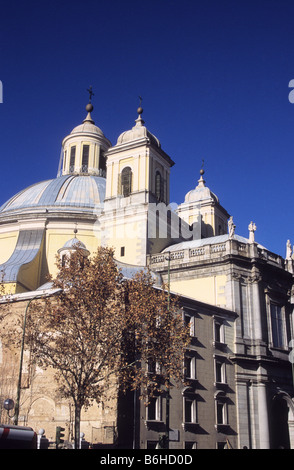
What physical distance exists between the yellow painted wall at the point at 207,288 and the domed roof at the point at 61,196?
12.6m

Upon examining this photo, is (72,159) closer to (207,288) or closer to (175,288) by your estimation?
(175,288)

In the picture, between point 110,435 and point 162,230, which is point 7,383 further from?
point 162,230

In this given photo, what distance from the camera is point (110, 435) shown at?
26375 millimetres

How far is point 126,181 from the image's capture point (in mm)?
46938

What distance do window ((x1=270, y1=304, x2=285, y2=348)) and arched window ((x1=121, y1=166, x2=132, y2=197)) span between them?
16.0m

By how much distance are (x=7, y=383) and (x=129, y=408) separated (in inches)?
295

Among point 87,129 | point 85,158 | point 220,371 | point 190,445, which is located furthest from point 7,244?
point 190,445

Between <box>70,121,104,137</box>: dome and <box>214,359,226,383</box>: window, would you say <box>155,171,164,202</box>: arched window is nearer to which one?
<box>70,121,104,137</box>: dome

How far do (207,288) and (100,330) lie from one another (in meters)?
16.2

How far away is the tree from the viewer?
79.5 feet

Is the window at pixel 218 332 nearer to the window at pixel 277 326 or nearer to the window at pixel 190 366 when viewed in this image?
the window at pixel 190 366

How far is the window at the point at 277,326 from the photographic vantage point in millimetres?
40272

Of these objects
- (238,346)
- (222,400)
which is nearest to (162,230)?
(238,346)
